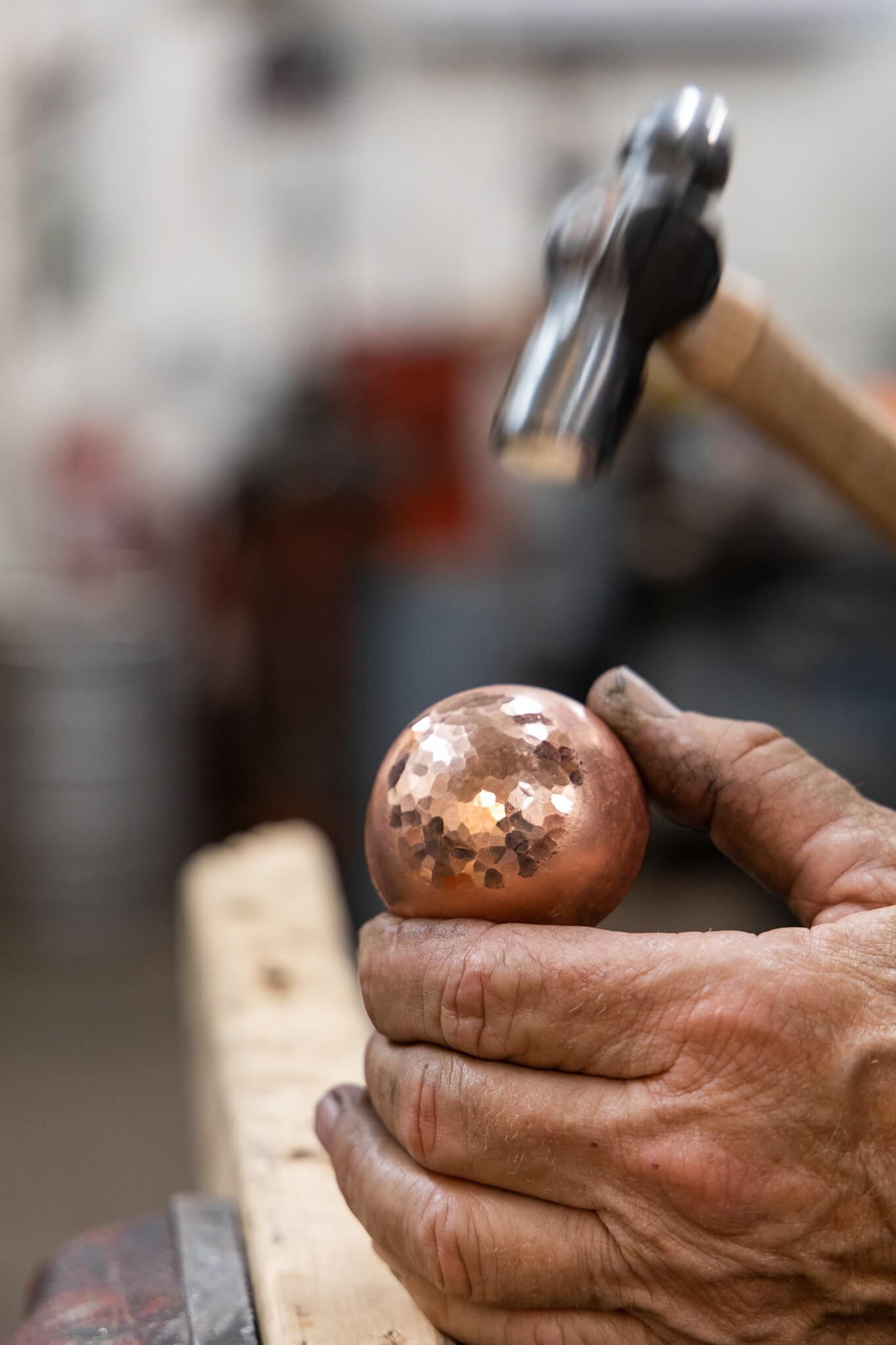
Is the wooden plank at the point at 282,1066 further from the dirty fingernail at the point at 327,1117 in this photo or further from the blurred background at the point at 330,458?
the blurred background at the point at 330,458

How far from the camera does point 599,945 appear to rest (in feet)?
1.75

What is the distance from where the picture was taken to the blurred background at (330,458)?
2.88 m

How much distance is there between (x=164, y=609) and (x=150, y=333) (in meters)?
1.05

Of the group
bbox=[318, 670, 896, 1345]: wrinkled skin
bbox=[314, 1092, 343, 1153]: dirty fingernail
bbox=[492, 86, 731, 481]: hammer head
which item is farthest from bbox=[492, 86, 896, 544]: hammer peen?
bbox=[314, 1092, 343, 1153]: dirty fingernail

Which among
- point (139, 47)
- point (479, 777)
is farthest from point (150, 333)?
point (479, 777)

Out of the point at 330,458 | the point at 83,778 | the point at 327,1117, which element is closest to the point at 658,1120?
the point at 327,1117

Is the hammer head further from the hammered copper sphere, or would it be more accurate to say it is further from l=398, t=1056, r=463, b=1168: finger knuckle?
l=398, t=1056, r=463, b=1168: finger knuckle

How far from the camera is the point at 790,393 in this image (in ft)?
2.69

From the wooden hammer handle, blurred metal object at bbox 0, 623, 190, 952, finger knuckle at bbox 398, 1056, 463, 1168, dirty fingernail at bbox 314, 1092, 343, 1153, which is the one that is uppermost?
the wooden hammer handle

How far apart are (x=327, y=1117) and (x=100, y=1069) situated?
2058 millimetres

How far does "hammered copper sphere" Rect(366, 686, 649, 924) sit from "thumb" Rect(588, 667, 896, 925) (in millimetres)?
29

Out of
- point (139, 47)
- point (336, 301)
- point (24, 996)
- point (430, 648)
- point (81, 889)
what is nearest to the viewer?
point (24, 996)

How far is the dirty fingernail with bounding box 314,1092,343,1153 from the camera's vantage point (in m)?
0.64

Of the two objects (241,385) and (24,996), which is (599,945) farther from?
(241,385)
